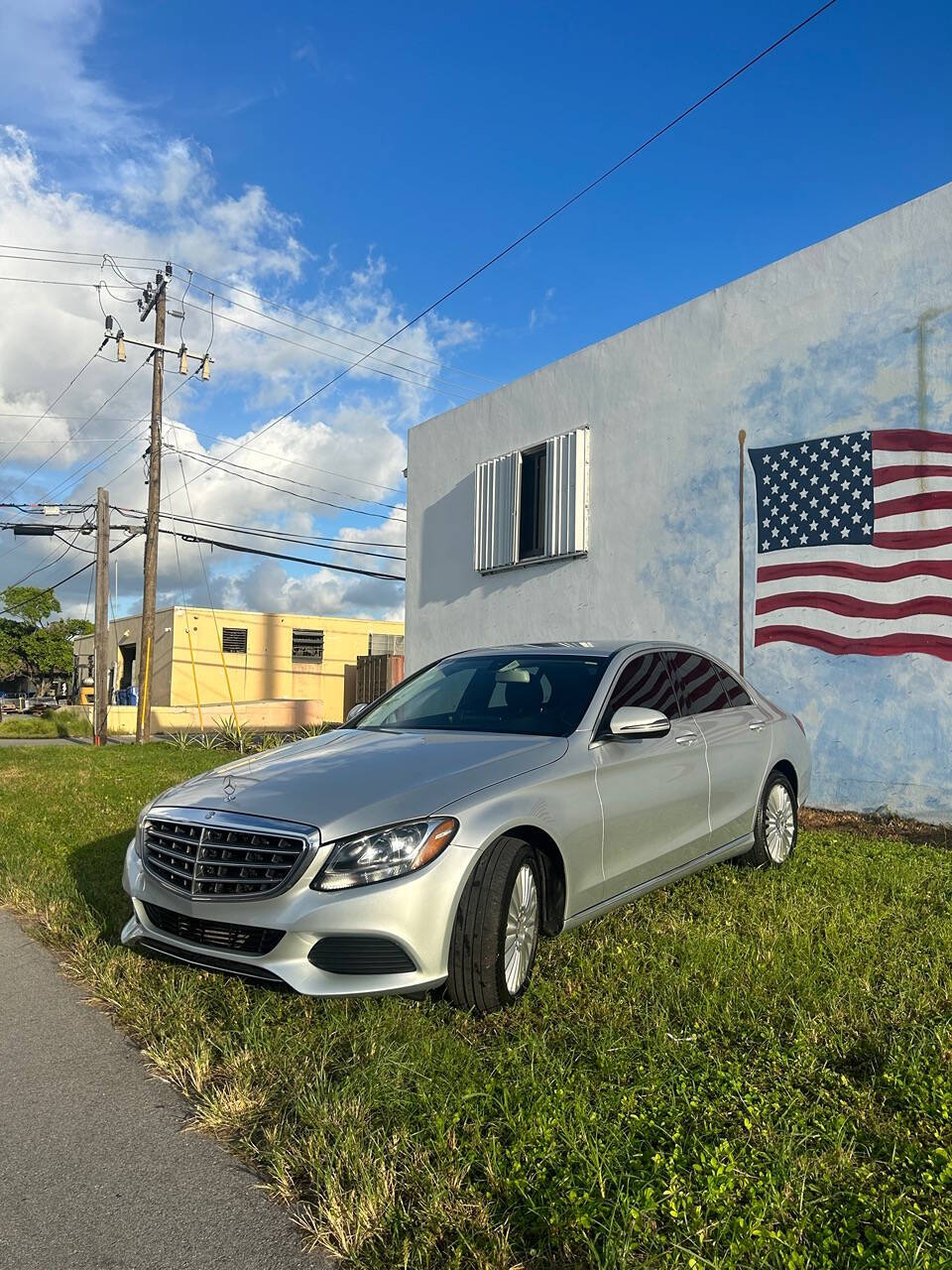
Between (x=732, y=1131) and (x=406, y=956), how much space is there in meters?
1.19

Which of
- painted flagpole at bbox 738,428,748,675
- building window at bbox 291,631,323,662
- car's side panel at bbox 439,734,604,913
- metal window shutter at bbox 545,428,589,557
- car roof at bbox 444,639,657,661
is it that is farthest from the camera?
building window at bbox 291,631,323,662

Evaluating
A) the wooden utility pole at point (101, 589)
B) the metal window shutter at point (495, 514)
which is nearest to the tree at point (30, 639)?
the wooden utility pole at point (101, 589)

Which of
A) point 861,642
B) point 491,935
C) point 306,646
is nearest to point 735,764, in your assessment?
point 491,935

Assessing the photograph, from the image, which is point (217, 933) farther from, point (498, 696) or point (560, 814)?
point (498, 696)

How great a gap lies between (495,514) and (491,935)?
10162 millimetres

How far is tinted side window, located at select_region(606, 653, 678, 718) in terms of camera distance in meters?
4.95

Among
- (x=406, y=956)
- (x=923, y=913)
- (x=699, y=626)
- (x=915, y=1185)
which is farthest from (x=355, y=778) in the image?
(x=699, y=626)

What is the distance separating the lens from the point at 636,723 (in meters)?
4.45

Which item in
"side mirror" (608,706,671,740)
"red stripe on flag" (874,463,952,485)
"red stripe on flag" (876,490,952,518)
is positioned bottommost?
"side mirror" (608,706,671,740)

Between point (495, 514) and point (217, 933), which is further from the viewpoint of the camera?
point (495, 514)

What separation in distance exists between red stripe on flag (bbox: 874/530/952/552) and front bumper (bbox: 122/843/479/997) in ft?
21.1

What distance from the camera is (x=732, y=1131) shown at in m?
2.74

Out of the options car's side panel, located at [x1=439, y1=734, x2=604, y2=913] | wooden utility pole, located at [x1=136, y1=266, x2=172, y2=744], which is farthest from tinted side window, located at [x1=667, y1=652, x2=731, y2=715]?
wooden utility pole, located at [x1=136, y1=266, x2=172, y2=744]

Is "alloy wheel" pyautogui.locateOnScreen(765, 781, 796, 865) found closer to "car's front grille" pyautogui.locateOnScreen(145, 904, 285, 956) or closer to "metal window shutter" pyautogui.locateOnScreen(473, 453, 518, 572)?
"car's front grille" pyautogui.locateOnScreen(145, 904, 285, 956)
